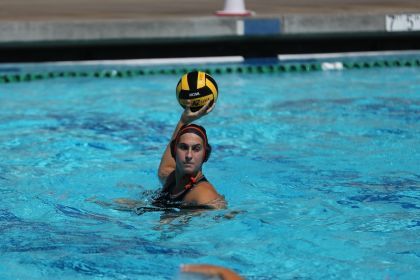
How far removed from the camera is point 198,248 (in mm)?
4164

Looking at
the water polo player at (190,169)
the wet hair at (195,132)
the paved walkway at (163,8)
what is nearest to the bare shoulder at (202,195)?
the water polo player at (190,169)

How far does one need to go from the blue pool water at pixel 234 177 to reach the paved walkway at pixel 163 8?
0.85 m

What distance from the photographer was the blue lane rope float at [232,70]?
27.3ft

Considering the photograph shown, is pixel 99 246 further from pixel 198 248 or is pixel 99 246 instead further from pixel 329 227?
pixel 329 227

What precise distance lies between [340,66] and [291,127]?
237cm

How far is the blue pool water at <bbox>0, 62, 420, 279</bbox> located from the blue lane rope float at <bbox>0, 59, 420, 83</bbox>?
4.6 inches

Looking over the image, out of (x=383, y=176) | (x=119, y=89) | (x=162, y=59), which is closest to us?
(x=383, y=176)

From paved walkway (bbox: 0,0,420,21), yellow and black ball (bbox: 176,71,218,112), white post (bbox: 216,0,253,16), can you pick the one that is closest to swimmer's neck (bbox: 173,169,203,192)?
yellow and black ball (bbox: 176,71,218,112)

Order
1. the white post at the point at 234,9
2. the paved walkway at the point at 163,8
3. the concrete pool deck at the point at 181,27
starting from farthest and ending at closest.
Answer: the paved walkway at the point at 163,8, the white post at the point at 234,9, the concrete pool deck at the point at 181,27

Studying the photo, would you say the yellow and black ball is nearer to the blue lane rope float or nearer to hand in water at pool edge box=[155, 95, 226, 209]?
hand in water at pool edge box=[155, 95, 226, 209]

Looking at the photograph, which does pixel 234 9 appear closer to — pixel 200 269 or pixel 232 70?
pixel 232 70

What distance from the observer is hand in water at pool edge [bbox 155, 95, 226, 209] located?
4.27 meters

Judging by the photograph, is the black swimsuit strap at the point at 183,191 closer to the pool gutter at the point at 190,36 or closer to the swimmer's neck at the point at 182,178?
the swimmer's neck at the point at 182,178

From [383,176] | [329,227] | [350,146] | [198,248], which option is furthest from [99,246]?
[350,146]
